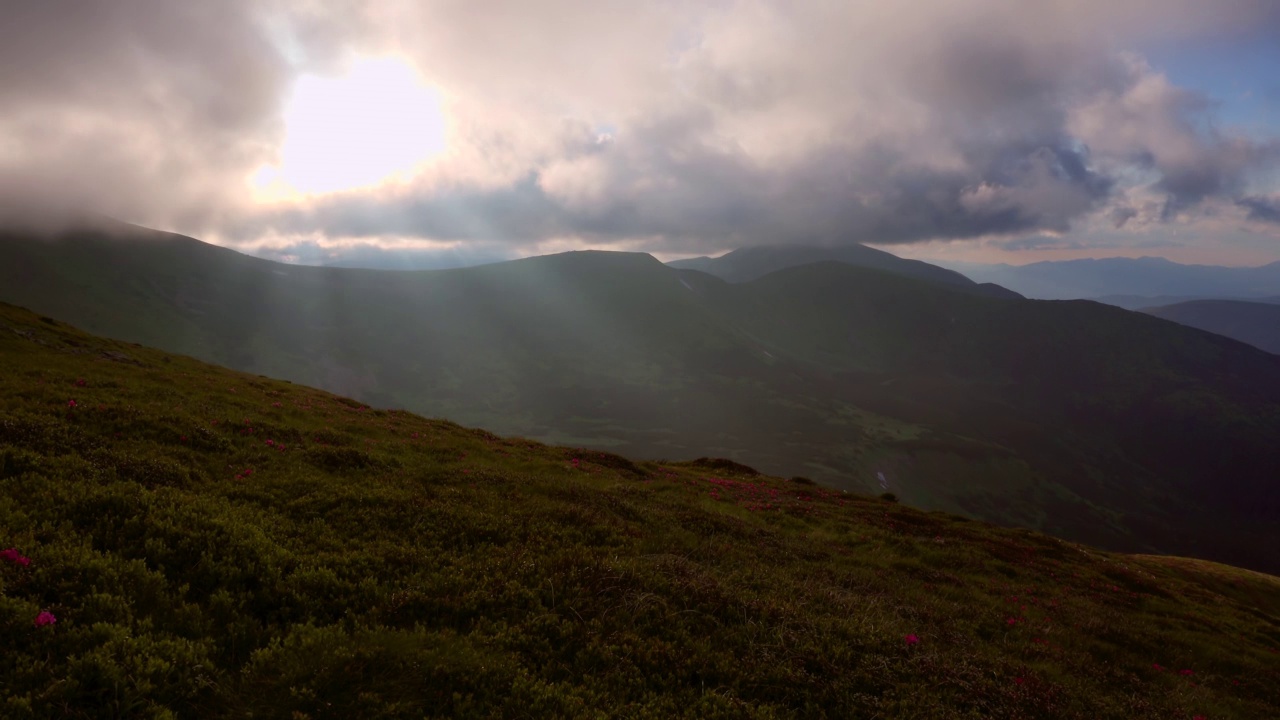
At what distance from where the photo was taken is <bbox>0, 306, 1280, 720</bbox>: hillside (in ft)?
28.0

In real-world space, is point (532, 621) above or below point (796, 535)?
above

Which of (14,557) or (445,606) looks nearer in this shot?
(14,557)

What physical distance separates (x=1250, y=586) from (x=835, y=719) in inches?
3415

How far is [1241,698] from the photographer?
67.4ft

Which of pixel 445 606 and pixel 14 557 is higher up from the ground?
pixel 14 557

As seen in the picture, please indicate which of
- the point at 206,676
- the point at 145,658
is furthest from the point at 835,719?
the point at 145,658

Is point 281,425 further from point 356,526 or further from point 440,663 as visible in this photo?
point 440,663

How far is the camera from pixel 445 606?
38.2 ft

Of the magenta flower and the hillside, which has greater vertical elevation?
the magenta flower

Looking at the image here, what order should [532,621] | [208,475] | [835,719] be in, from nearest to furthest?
1. [835,719]
2. [532,621]
3. [208,475]

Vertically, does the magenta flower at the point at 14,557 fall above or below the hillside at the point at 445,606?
above

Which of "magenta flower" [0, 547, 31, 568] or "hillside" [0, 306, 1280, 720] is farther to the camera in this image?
"magenta flower" [0, 547, 31, 568]

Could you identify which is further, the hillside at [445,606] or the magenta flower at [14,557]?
the magenta flower at [14,557]

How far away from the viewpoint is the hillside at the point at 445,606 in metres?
8.55
